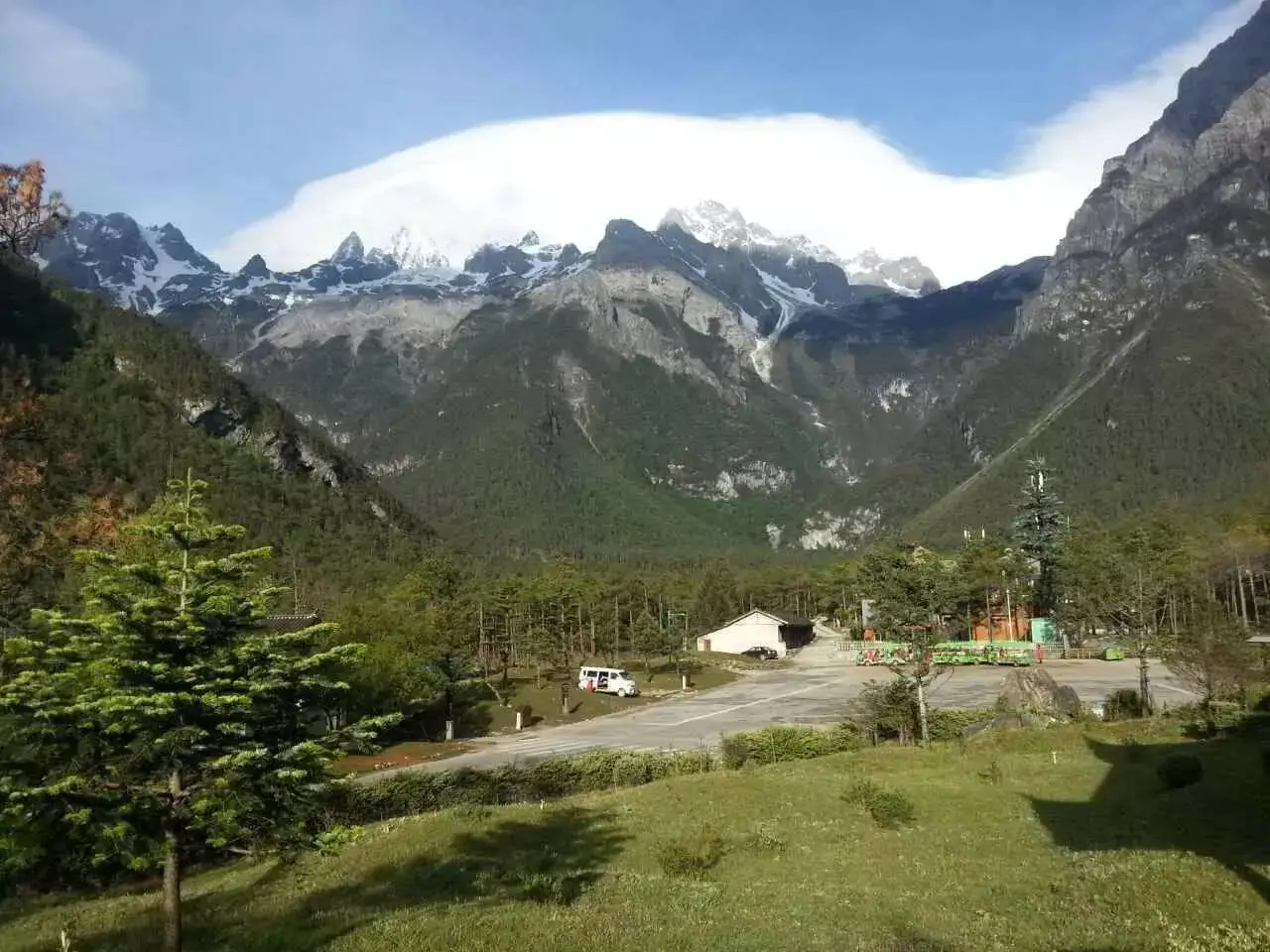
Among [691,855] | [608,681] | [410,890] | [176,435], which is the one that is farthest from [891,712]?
[176,435]

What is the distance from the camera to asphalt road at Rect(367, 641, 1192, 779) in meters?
43.2

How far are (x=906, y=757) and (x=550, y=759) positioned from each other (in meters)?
12.5

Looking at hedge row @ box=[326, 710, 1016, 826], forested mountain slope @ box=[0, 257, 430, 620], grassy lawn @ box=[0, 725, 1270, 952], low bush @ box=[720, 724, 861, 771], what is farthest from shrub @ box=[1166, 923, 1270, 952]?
forested mountain slope @ box=[0, 257, 430, 620]

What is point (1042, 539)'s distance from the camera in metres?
92.1

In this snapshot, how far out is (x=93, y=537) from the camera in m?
35.8

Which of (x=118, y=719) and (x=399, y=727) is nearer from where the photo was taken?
(x=118, y=719)

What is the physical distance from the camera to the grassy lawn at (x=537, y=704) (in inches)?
1747

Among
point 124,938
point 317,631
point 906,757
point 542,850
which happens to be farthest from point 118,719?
point 906,757

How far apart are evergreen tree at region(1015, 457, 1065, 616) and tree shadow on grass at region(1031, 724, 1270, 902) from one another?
2668 inches

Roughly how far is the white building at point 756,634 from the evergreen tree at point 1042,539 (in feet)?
101

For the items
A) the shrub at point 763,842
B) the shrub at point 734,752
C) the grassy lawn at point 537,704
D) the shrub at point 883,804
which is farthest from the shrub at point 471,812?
the shrub at point 734,752

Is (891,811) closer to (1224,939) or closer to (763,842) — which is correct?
(763,842)

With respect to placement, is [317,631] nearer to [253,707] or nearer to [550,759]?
[253,707]

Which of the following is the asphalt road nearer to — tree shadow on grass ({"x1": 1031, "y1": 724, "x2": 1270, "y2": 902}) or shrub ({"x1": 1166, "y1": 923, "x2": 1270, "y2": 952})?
tree shadow on grass ({"x1": 1031, "y1": 724, "x2": 1270, "y2": 902})
